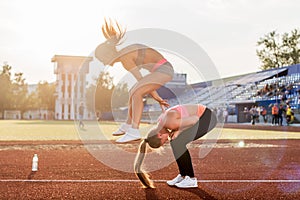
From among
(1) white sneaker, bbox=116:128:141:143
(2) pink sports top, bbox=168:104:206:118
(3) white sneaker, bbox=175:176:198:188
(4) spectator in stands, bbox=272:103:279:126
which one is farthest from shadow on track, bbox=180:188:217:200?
(4) spectator in stands, bbox=272:103:279:126

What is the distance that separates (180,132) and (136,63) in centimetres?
188

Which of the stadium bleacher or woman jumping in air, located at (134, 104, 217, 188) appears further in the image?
the stadium bleacher

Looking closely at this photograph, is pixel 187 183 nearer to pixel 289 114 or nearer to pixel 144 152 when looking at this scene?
pixel 144 152

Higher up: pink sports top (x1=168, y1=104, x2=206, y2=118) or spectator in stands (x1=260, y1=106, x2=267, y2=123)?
pink sports top (x1=168, y1=104, x2=206, y2=118)

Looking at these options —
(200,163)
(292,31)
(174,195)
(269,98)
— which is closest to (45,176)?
(174,195)

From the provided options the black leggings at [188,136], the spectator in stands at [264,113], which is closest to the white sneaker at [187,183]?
the black leggings at [188,136]

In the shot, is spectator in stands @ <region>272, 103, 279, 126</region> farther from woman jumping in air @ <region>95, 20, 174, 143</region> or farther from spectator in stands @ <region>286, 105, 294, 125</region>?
woman jumping in air @ <region>95, 20, 174, 143</region>

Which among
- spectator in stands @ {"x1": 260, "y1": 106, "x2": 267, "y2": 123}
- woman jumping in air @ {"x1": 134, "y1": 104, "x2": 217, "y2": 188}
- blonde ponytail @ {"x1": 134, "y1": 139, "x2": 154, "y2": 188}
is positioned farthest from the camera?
spectator in stands @ {"x1": 260, "y1": 106, "x2": 267, "y2": 123}

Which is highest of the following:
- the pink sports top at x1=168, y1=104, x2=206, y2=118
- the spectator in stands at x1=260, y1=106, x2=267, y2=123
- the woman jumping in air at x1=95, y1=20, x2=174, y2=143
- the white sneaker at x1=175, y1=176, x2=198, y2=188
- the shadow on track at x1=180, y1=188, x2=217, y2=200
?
the woman jumping in air at x1=95, y1=20, x2=174, y2=143

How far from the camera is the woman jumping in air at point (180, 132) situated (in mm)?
5660

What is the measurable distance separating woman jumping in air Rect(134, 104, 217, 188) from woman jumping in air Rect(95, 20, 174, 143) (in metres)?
0.85

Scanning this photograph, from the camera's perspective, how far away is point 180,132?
625 centimetres

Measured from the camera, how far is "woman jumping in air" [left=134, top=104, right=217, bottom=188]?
5660mm

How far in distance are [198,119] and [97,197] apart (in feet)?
6.00
